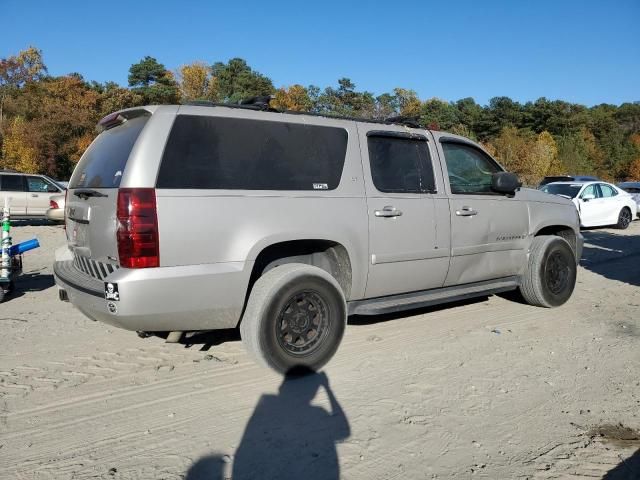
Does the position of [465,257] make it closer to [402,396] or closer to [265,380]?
[402,396]

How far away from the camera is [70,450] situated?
9.95ft

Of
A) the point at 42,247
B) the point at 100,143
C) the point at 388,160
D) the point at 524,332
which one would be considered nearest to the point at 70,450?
the point at 100,143

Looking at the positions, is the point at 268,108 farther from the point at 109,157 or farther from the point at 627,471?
the point at 627,471

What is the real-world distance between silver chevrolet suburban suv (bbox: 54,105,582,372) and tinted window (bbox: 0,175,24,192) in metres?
15.5

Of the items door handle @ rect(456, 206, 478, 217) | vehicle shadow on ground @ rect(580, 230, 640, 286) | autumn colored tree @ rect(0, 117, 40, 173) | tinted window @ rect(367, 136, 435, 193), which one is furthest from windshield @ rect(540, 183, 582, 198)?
autumn colored tree @ rect(0, 117, 40, 173)

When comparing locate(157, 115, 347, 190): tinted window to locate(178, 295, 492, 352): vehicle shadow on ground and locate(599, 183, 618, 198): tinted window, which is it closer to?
locate(178, 295, 492, 352): vehicle shadow on ground

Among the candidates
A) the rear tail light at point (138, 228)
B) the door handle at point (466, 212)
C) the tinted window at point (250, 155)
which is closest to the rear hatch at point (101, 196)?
the rear tail light at point (138, 228)

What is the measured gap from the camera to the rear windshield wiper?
12.4 ft

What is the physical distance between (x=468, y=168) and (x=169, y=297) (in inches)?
137

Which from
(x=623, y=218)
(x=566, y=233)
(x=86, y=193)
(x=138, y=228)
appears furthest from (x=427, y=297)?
(x=623, y=218)

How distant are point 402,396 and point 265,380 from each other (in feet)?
3.42

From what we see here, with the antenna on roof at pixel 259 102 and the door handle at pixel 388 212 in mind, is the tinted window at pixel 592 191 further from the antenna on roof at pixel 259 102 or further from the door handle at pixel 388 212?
the antenna on roof at pixel 259 102

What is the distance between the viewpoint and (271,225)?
3.94 metres

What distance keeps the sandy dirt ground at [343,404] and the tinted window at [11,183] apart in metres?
14.1
